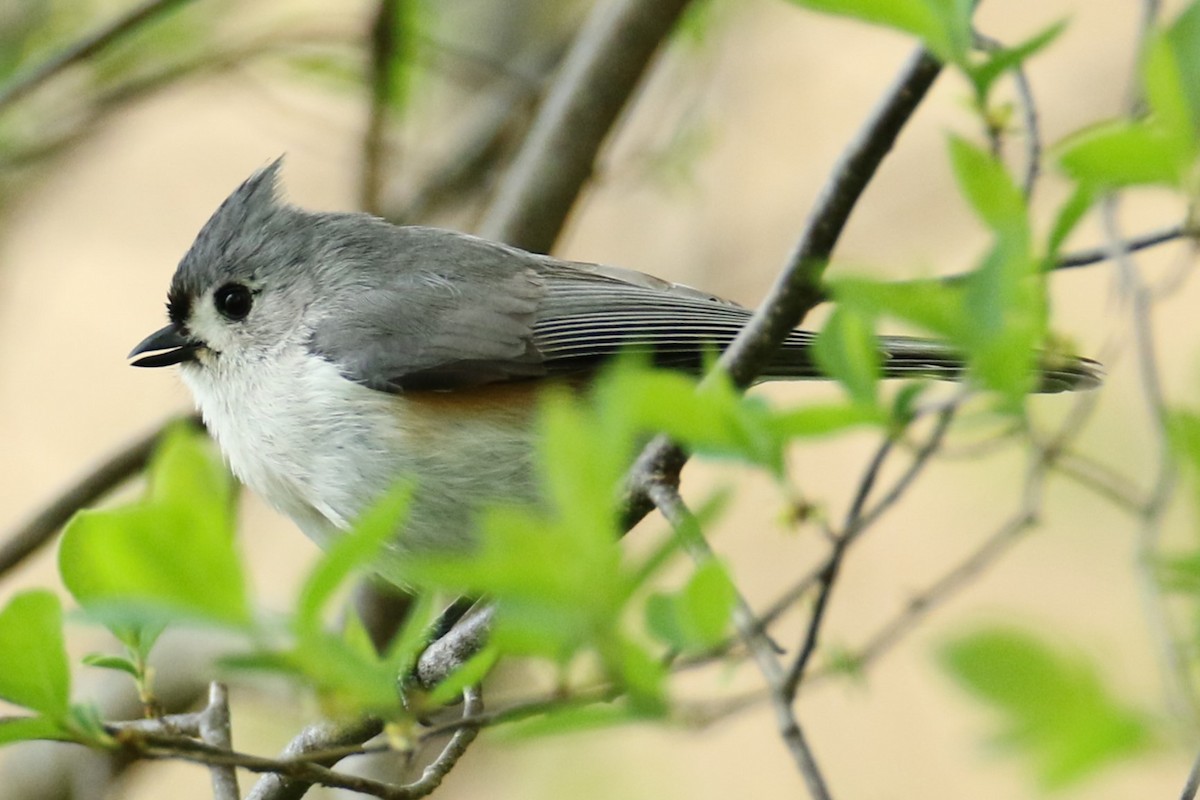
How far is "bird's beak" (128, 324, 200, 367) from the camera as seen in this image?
8.20ft

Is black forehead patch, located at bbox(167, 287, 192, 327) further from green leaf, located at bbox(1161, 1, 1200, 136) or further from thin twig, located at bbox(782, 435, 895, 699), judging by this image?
green leaf, located at bbox(1161, 1, 1200, 136)

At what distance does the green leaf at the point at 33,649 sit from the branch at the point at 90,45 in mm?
1988

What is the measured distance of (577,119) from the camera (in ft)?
9.04

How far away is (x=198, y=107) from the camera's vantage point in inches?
187

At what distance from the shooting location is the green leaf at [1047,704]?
709 millimetres

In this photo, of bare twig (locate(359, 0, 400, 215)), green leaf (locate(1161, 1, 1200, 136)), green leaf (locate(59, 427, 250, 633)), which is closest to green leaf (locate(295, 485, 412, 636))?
green leaf (locate(59, 427, 250, 633))

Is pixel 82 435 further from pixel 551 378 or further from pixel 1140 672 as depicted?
pixel 1140 672

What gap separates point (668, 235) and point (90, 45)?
2.25 meters

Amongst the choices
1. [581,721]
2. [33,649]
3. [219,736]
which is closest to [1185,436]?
[581,721]

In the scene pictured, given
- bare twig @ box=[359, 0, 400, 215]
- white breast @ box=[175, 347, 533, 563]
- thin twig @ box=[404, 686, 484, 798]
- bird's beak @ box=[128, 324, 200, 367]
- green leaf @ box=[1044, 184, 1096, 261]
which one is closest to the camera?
green leaf @ box=[1044, 184, 1096, 261]

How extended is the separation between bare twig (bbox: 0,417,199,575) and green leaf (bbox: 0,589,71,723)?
5.75 ft

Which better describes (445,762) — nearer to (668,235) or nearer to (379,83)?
(379,83)

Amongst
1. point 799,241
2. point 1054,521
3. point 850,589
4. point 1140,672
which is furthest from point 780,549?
point 799,241

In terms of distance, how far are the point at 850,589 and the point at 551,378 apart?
2139mm
